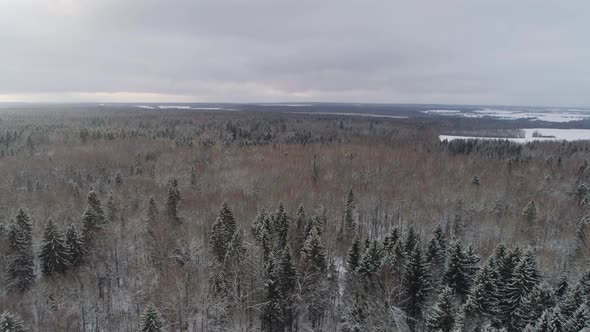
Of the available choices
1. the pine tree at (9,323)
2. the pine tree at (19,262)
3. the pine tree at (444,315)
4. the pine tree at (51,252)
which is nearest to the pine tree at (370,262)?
the pine tree at (444,315)

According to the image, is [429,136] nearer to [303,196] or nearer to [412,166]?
[412,166]

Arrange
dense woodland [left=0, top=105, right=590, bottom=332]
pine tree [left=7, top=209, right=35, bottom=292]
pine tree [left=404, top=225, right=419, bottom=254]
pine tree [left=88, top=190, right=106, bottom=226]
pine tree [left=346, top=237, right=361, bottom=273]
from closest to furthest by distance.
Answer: dense woodland [left=0, top=105, right=590, bottom=332]
pine tree [left=7, top=209, right=35, bottom=292]
pine tree [left=346, top=237, right=361, bottom=273]
pine tree [left=404, top=225, right=419, bottom=254]
pine tree [left=88, top=190, right=106, bottom=226]

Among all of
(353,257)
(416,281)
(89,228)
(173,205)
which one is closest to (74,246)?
(89,228)

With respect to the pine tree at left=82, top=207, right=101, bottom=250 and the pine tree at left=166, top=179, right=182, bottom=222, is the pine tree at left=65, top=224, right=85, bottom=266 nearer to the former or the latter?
the pine tree at left=82, top=207, right=101, bottom=250

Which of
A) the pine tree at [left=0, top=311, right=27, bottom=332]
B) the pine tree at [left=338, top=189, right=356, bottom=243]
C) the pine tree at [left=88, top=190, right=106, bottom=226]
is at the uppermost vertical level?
the pine tree at [left=88, top=190, right=106, bottom=226]

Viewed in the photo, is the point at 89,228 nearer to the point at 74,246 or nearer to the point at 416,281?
the point at 74,246

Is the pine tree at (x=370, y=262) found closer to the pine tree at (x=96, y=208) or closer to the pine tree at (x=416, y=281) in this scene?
the pine tree at (x=416, y=281)

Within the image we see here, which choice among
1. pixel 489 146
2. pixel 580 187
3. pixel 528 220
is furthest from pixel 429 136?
pixel 528 220

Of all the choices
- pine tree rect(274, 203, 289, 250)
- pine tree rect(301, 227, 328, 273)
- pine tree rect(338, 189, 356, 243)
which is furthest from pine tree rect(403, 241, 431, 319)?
pine tree rect(274, 203, 289, 250)
